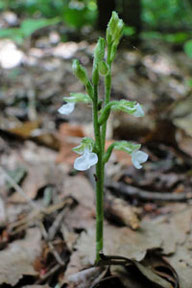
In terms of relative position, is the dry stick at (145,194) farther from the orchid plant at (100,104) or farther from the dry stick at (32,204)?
the orchid plant at (100,104)

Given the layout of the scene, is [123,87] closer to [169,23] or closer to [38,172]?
[38,172]

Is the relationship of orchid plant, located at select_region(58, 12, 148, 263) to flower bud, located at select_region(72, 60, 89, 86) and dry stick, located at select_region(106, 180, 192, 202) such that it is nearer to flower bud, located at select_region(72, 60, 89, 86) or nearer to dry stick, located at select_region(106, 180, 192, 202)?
flower bud, located at select_region(72, 60, 89, 86)

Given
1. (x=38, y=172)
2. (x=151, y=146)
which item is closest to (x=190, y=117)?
(x=151, y=146)

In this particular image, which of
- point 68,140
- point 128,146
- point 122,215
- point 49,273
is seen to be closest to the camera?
point 128,146

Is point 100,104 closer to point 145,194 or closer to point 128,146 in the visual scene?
point 128,146

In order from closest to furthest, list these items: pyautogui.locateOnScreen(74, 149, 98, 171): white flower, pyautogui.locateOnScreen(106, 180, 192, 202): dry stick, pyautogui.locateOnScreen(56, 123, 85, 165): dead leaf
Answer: pyautogui.locateOnScreen(74, 149, 98, 171): white flower
pyautogui.locateOnScreen(106, 180, 192, 202): dry stick
pyautogui.locateOnScreen(56, 123, 85, 165): dead leaf

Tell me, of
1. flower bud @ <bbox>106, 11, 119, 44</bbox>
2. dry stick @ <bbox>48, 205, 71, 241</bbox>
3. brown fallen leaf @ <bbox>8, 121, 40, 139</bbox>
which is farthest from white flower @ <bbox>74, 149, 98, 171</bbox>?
brown fallen leaf @ <bbox>8, 121, 40, 139</bbox>

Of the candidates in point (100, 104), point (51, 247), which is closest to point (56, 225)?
point (51, 247)
